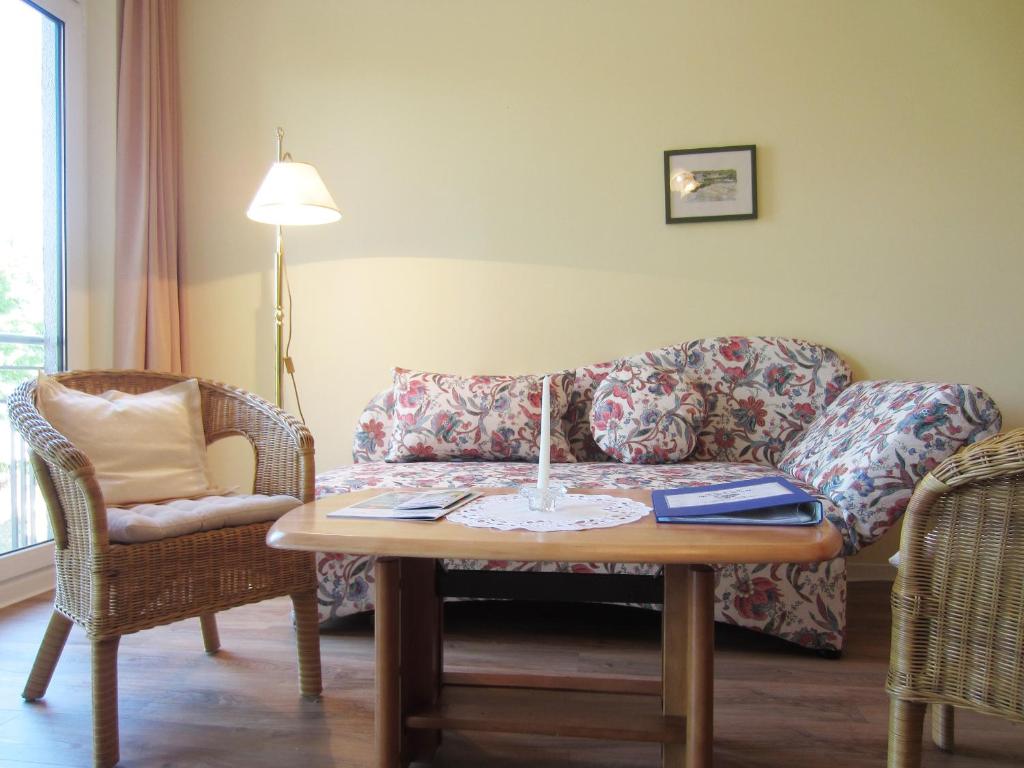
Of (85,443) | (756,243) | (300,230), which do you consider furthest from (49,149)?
(756,243)

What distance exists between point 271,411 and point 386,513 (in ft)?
2.72

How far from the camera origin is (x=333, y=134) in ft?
9.86

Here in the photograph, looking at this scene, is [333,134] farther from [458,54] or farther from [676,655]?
[676,655]

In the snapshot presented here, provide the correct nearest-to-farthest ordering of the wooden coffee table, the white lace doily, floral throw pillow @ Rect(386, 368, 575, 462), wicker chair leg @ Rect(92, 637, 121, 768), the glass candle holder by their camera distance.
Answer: the wooden coffee table < the white lace doily < the glass candle holder < wicker chair leg @ Rect(92, 637, 121, 768) < floral throw pillow @ Rect(386, 368, 575, 462)

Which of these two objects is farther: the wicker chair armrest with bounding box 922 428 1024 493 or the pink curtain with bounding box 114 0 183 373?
the pink curtain with bounding box 114 0 183 373

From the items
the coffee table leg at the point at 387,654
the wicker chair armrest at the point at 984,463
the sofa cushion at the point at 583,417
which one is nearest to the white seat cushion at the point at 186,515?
the coffee table leg at the point at 387,654

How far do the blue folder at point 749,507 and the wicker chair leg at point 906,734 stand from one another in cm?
34

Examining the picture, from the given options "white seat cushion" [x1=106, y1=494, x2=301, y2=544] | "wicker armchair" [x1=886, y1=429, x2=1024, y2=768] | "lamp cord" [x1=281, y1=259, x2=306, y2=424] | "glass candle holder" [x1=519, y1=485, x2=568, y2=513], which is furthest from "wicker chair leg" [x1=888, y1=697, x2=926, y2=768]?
"lamp cord" [x1=281, y1=259, x2=306, y2=424]

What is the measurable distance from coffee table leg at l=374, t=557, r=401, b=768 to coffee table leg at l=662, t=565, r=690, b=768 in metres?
0.51

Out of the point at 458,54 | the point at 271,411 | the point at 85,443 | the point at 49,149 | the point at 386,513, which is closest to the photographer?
the point at 386,513

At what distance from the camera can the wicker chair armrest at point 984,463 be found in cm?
98

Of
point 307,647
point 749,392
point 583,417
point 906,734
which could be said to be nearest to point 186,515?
point 307,647

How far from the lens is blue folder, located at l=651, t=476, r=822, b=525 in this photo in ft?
3.43

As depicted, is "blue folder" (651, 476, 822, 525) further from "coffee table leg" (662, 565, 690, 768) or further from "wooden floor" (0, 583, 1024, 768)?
"wooden floor" (0, 583, 1024, 768)
